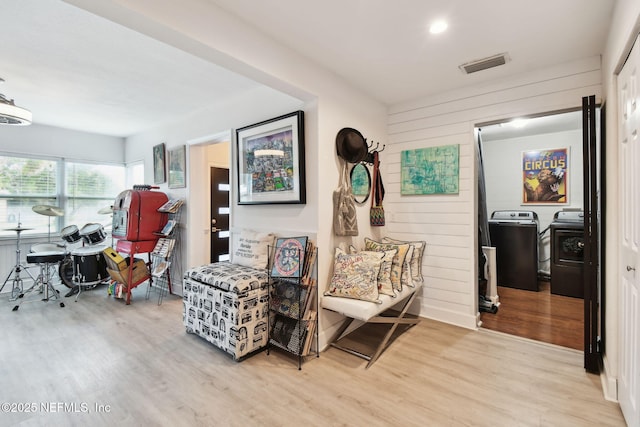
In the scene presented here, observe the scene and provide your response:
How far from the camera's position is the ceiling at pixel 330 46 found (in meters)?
1.93

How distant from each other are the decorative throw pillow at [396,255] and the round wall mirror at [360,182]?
18.5 inches

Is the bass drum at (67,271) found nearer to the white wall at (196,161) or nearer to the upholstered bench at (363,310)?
the white wall at (196,161)

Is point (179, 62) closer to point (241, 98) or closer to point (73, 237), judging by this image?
point (241, 98)

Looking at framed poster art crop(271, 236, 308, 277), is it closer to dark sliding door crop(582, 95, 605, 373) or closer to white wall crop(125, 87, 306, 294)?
white wall crop(125, 87, 306, 294)

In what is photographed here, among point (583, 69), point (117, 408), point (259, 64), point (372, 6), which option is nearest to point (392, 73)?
point (372, 6)

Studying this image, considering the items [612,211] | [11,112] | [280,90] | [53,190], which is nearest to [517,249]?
[612,211]

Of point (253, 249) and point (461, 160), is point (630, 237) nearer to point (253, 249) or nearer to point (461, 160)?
point (461, 160)

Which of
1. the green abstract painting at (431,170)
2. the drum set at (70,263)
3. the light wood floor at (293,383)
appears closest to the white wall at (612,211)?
the light wood floor at (293,383)

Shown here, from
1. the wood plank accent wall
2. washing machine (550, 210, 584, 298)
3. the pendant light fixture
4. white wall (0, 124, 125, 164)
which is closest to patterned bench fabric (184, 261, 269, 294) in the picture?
the wood plank accent wall

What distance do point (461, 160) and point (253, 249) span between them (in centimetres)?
236

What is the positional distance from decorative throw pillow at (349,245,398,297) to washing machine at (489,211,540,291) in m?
2.91

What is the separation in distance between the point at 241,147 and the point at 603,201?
3.27 m

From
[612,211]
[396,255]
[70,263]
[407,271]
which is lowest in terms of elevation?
[70,263]

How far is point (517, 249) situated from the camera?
4559mm
